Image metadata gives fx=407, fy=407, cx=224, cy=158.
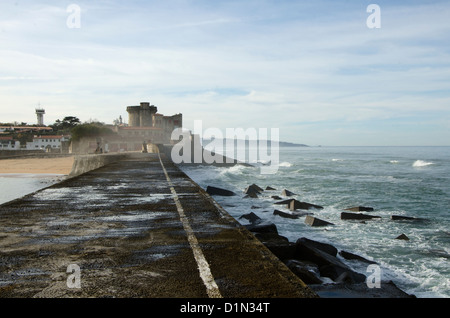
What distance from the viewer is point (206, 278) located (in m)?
4.55

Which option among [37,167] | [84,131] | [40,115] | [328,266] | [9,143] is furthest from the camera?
[40,115]

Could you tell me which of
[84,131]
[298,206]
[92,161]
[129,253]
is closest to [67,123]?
[84,131]

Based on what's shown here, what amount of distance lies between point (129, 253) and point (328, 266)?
530cm

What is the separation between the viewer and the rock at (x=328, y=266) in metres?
8.82

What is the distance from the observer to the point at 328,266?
30.5 feet

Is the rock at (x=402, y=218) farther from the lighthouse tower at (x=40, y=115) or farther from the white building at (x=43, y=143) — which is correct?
the lighthouse tower at (x=40, y=115)

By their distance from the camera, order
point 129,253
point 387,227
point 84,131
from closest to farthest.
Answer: point 129,253
point 387,227
point 84,131

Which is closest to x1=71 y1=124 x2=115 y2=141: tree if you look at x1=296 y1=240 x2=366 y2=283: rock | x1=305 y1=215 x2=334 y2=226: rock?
x1=305 y1=215 x2=334 y2=226: rock

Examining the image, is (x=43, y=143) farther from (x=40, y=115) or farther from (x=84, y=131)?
(x=40, y=115)

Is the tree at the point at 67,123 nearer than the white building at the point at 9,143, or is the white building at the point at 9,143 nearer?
the white building at the point at 9,143

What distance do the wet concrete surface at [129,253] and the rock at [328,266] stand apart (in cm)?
237

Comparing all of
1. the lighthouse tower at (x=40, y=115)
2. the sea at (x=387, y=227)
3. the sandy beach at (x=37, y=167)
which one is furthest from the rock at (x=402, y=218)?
the lighthouse tower at (x=40, y=115)

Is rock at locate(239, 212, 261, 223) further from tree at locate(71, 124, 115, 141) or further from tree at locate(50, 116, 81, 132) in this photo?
tree at locate(50, 116, 81, 132)
